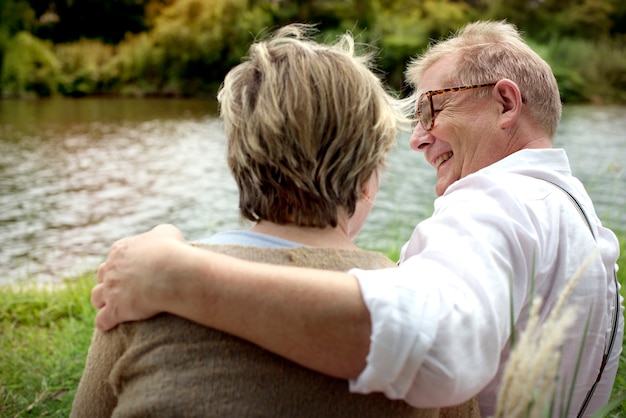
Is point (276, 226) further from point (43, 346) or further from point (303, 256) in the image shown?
point (43, 346)

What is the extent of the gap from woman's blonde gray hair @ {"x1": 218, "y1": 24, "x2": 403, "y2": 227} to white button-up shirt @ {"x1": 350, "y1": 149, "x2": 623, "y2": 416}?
0.21 metres

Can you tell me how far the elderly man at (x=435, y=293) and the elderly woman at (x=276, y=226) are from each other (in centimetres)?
5

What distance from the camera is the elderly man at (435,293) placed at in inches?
41.1

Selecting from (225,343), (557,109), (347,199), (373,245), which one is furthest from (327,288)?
(373,245)

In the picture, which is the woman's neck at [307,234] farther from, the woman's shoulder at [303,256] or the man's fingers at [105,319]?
the man's fingers at [105,319]


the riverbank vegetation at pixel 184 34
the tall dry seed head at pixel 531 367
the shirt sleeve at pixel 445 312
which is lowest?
the riverbank vegetation at pixel 184 34

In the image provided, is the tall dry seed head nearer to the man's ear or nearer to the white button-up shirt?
the white button-up shirt

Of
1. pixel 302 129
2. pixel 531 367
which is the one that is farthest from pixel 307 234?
pixel 531 367

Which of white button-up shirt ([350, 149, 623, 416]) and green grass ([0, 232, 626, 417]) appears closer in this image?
white button-up shirt ([350, 149, 623, 416])

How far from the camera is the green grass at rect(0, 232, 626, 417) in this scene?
2.60 m

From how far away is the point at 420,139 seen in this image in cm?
220

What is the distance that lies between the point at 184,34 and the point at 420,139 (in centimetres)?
2770

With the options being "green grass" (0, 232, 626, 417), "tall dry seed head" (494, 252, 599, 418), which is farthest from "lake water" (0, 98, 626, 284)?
"tall dry seed head" (494, 252, 599, 418)

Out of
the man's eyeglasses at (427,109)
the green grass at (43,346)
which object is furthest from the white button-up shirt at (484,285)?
the green grass at (43,346)
